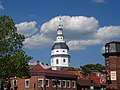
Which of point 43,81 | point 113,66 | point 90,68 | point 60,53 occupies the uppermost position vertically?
point 60,53

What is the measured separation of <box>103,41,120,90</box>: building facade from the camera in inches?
2849

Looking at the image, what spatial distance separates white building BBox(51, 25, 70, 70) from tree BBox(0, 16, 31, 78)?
130m

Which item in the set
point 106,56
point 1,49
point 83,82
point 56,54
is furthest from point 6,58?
point 56,54

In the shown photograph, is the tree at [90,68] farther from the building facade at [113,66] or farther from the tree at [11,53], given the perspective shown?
the tree at [11,53]

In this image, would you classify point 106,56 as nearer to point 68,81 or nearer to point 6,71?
point 68,81

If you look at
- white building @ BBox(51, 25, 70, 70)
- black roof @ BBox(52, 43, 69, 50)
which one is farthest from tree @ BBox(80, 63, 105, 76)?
black roof @ BBox(52, 43, 69, 50)

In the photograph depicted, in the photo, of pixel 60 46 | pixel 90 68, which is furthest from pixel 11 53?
pixel 60 46

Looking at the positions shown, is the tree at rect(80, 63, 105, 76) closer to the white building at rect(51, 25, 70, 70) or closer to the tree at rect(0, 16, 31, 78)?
the white building at rect(51, 25, 70, 70)

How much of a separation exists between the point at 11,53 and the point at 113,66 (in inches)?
1005

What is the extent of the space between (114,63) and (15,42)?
25.1 meters

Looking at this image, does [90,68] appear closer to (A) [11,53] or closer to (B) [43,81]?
(B) [43,81]

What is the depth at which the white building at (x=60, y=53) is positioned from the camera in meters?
188

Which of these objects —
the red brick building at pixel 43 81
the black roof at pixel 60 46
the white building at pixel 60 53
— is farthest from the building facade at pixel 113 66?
the black roof at pixel 60 46

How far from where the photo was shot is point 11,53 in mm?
55656
